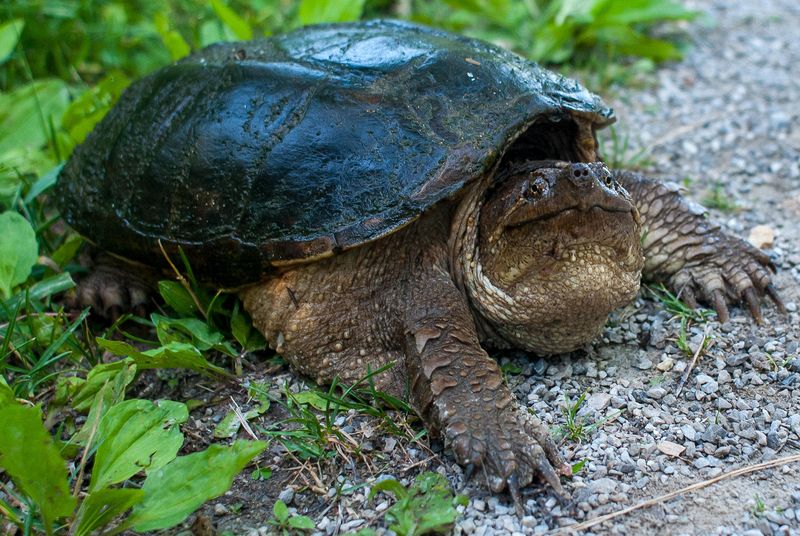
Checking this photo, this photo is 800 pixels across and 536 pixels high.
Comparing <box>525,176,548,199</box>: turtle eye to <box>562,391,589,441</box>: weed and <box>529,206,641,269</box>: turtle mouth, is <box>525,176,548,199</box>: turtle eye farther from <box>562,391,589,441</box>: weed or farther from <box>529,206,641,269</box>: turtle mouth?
<box>562,391,589,441</box>: weed

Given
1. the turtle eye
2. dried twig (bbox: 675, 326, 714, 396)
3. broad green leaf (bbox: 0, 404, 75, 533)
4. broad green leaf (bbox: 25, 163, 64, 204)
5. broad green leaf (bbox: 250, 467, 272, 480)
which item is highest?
the turtle eye

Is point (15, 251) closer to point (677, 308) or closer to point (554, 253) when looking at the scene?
point (554, 253)

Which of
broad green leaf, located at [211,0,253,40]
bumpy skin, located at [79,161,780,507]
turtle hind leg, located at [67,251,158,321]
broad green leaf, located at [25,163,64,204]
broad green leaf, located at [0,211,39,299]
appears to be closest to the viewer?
bumpy skin, located at [79,161,780,507]

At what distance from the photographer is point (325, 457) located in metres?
2.14

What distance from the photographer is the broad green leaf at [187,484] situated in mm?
1799

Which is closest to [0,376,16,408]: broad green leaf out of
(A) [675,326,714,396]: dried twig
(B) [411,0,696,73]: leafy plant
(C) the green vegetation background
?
(C) the green vegetation background

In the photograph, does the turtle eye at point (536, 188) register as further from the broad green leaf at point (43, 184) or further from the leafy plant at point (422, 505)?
the broad green leaf at point (43, 184)

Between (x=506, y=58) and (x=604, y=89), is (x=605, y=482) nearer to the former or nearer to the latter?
(x=506, y=58)

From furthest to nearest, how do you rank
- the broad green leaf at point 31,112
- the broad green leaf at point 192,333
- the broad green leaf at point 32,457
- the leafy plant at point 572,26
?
the leafy plant at point 572,26 < the broad green leaf at point 31,112 < the broad green leaf at point 192,333 < the broad green leaf at point 32,457

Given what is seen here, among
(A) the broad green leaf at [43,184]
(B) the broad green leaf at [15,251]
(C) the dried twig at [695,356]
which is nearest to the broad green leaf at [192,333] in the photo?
(B) the broad green leaf at [15,251]

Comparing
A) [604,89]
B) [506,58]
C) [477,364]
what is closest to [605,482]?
[477,364]

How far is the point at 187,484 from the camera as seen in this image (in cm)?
185

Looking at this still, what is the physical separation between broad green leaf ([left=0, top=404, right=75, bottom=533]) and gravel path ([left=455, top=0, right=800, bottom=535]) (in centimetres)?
96

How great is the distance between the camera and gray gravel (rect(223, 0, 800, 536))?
1.89 m
